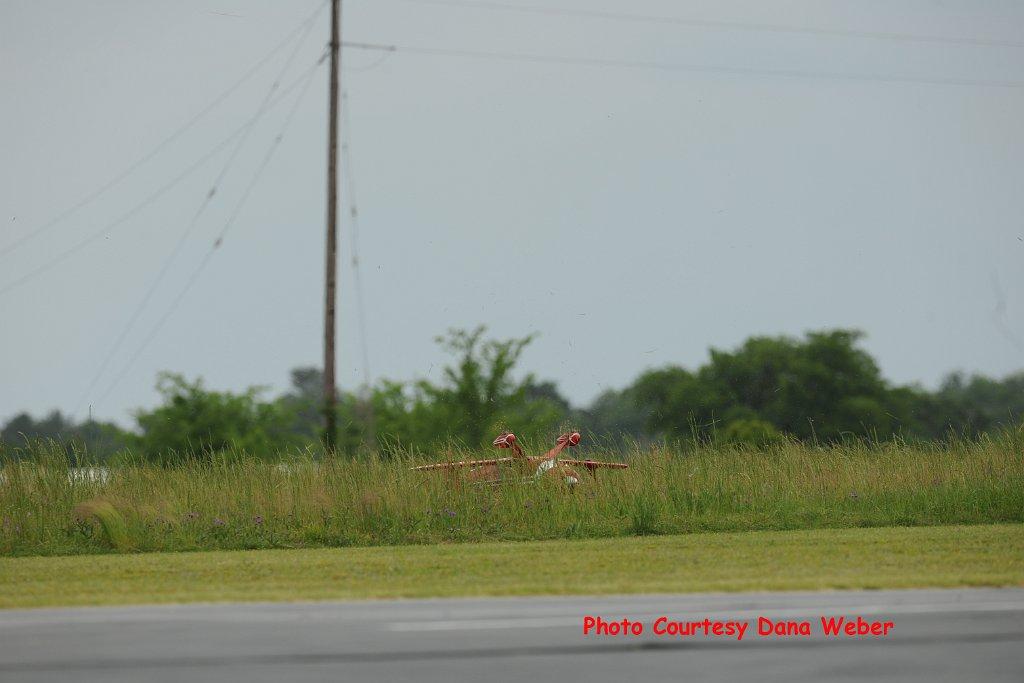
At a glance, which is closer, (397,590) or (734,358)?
(397,590)

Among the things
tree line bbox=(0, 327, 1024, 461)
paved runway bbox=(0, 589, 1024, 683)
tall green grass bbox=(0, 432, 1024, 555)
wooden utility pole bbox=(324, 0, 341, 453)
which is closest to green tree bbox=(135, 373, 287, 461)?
tree line bbox=(0, 327, 1024, 461)

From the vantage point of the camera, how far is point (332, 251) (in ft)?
101

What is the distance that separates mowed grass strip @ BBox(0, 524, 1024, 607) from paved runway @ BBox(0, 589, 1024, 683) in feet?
2.27

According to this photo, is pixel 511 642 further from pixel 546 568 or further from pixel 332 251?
pixel 332 251

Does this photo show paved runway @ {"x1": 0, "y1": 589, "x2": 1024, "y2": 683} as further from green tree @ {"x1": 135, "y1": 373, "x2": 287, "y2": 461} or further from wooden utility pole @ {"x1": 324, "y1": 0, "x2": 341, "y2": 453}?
green tree @ {"x1": 135, "y1": 373, "x2": 287, "y2": 461}

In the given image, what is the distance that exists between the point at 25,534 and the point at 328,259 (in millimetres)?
14478

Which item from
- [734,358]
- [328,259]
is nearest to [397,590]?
[328,259]

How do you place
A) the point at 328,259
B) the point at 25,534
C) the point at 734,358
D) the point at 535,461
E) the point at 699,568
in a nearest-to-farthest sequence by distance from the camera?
the point at 699,568 < the point at 25,534 < the point at 535,461 < the point at 328,259 < the point at 734,358

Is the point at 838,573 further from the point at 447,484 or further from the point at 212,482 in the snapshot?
the point at 212,482

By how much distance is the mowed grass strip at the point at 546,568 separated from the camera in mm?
10391

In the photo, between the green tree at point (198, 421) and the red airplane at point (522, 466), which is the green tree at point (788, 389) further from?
the red airplane at point (522, 466)

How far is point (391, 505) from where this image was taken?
17594 millimetres

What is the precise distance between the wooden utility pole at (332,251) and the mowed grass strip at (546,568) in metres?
13.8

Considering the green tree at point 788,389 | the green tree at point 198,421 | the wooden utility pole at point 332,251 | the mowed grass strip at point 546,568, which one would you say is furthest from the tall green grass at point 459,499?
the green tree at point 788,389
